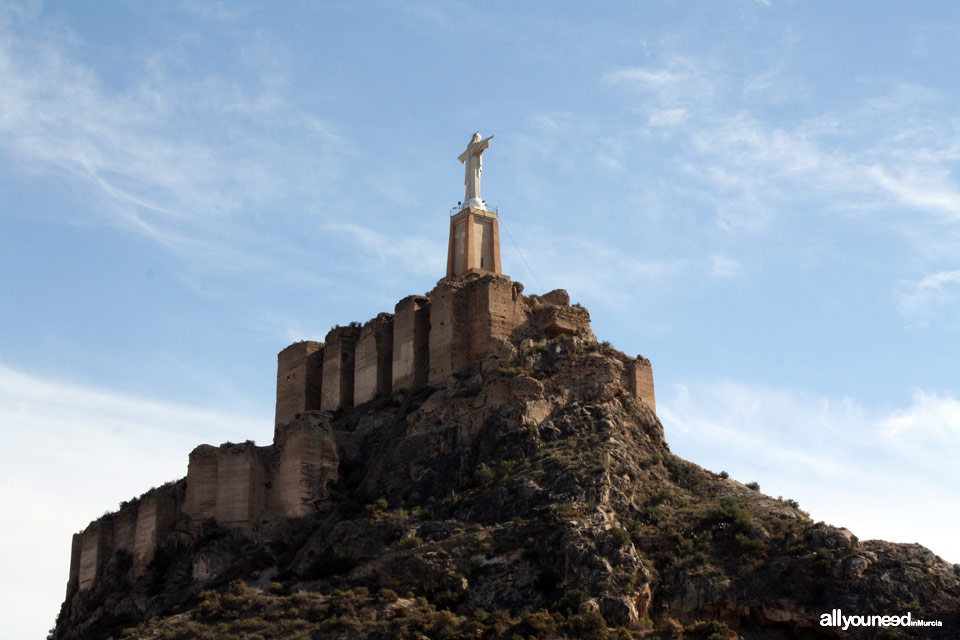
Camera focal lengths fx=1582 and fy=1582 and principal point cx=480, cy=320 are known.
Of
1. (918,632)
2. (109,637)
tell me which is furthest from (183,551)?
(918,632)

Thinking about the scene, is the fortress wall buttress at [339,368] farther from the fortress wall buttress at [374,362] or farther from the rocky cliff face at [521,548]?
the rocky cliff face at [521,548]

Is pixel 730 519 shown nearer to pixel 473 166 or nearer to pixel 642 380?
pixel 642 380

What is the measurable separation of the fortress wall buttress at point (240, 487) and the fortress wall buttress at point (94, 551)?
9029 millimetres

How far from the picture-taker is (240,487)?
61219 millimetres

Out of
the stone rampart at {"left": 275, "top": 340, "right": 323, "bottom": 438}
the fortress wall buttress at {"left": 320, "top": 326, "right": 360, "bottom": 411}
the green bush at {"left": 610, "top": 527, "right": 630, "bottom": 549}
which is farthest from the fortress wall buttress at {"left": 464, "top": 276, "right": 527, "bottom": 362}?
the green bush at {"left": 610, "top": 527, "right": 630, "bottom": 549}

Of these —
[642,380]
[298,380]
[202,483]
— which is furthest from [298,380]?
[642,380]

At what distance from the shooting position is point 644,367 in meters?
63.2

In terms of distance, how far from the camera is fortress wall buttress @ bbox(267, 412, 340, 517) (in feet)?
198

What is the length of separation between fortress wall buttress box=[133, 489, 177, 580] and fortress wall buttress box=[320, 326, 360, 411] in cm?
830

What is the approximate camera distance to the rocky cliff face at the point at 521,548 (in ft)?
165

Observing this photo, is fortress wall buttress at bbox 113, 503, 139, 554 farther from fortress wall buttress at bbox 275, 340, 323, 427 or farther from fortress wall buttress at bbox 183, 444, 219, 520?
fortress wall buttress at bbox 275, 340, 323, 427

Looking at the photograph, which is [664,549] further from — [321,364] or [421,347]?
[321,364]

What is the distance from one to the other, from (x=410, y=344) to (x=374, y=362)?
2.24 m

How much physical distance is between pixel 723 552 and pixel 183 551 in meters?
21.3
